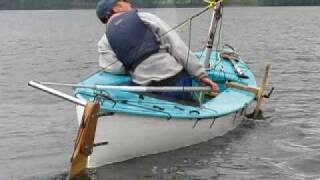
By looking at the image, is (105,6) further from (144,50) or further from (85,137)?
(85,137)

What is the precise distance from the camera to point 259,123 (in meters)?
13.5

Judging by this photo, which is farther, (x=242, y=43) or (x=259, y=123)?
(x=242, y=43)

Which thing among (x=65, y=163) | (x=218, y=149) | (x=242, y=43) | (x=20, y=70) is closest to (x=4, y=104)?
(x=65, y=163)

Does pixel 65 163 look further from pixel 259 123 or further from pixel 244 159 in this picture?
pixel 259 123

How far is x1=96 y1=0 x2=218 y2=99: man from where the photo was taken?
32.4 ft

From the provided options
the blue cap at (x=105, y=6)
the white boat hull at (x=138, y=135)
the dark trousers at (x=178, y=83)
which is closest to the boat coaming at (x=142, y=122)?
the white boat hull at (x=138, y=135)

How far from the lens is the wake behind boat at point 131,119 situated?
8.73 m

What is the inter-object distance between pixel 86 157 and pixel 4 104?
29.0 ft

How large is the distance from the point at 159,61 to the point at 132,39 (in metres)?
0.55

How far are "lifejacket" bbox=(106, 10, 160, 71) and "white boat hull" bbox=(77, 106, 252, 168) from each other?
3.72 feet

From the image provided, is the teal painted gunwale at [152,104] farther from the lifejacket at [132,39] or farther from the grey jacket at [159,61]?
the lifejacket at [132,39]

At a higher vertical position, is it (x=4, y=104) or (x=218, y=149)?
(x=218, y=149)

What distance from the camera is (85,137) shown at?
852cm

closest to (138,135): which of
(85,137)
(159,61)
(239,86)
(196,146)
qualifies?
(85,137)
